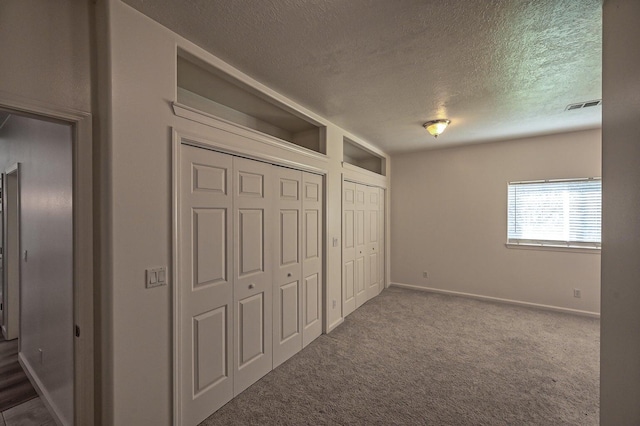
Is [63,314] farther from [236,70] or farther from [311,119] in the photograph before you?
[311,119]

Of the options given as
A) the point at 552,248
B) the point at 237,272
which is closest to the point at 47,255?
the point at 237,272

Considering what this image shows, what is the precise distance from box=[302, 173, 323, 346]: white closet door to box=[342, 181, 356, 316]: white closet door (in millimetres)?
554

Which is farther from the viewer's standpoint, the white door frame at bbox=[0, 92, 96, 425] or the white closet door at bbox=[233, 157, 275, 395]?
the white closet door at bbox=[233, 157, 275, 395]

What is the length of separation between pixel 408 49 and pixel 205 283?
223 centimetres

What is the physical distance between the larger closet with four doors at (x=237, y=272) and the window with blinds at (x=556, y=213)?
358 centimetres

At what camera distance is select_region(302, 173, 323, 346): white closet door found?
2953 millimetres

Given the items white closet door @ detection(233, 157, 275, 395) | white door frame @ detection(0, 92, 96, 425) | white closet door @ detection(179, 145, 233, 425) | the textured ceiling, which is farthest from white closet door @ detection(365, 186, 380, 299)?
white door frame @ detection(0, 92, 96, 425)

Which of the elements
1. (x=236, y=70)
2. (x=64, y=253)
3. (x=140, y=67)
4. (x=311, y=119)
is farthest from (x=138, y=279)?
(x=311, y=119)

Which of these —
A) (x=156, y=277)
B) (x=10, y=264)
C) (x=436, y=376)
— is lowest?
(x=436, y=376)

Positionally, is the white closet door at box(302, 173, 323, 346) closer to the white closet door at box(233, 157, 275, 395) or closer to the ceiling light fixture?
the white closet door at box(233, 157, 275, 395)

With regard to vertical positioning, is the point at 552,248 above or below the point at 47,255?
below

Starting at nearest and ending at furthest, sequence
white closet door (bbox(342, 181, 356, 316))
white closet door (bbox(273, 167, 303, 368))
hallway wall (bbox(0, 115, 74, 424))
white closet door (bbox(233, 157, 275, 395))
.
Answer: hallway wall (bbox(0, 115, 74, 424))
white closet door (bbox(233, 157, 275, 395))
white closet door (bbox(273, 167, 303, 368))
white closet door (bbox(342, 181, 356, 316))

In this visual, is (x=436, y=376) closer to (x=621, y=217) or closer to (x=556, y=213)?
(x=621, y=217)

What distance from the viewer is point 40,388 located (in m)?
2.17
